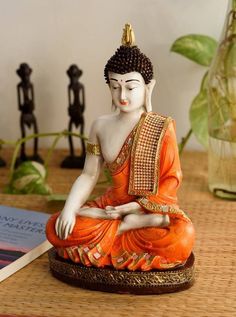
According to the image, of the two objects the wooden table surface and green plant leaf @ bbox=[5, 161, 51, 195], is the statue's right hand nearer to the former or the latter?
the wooden table surface

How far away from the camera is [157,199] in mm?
1176

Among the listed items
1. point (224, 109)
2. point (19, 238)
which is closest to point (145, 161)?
point (19, 238)

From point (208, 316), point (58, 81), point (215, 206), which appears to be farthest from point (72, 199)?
point (58, 81)

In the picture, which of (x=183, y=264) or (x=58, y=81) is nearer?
(x=183, y=264)

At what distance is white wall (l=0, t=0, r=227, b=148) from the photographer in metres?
1.79

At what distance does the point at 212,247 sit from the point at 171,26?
0.63 m

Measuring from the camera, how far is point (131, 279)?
3.77 ft

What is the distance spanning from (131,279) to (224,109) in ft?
1.68

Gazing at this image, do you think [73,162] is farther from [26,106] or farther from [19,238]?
[19,238]

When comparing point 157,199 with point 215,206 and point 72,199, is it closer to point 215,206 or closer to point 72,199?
point 72,199

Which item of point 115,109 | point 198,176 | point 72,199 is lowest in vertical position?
point 198,176

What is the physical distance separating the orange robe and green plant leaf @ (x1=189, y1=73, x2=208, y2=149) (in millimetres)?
517

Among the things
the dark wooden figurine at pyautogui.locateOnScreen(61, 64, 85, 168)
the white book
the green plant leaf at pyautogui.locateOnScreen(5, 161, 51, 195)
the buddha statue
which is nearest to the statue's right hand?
the buddha statue

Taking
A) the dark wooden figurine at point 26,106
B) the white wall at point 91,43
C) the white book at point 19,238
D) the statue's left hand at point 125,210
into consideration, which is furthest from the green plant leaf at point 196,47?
the statue's left hand at point 125,210
